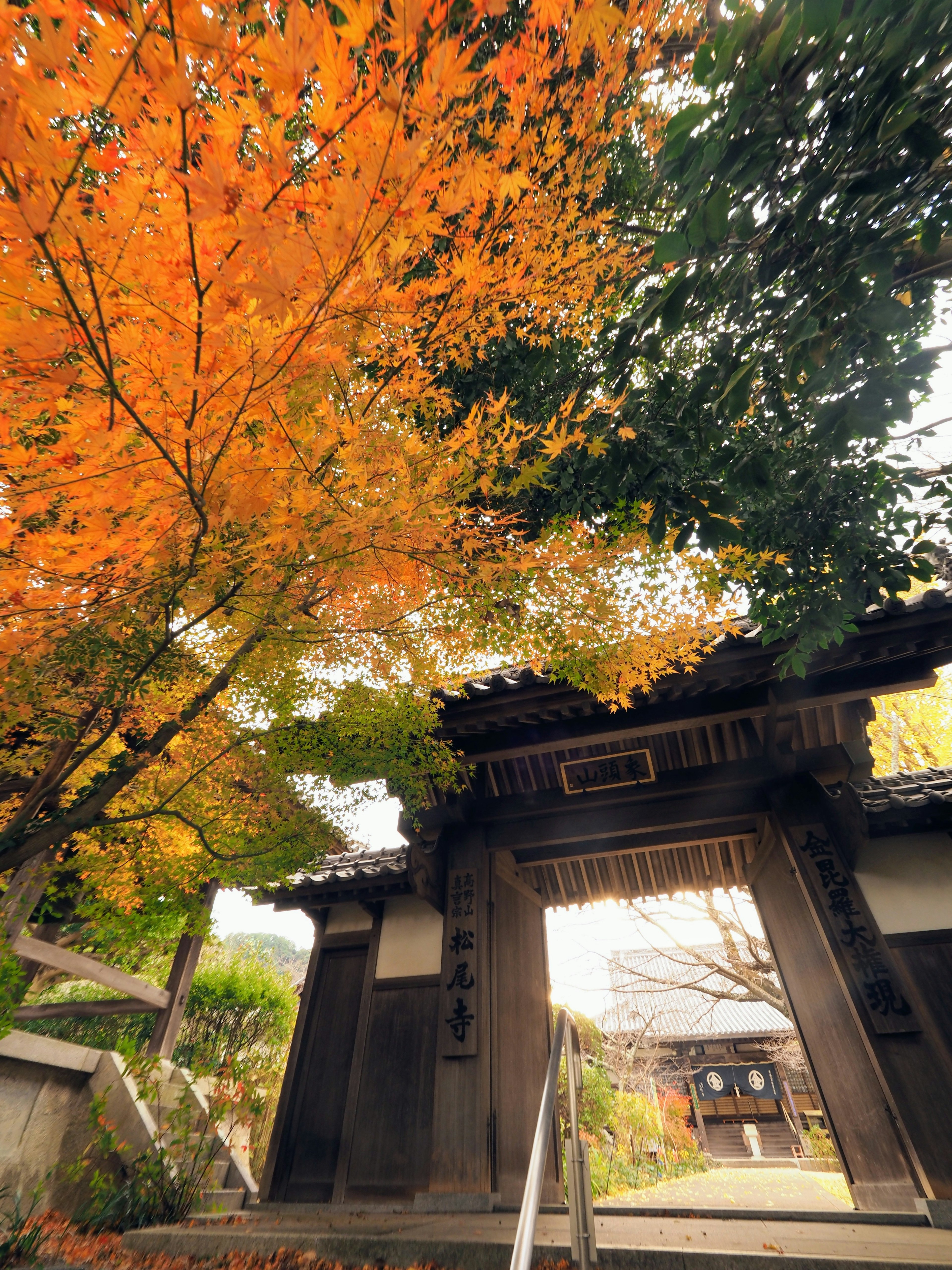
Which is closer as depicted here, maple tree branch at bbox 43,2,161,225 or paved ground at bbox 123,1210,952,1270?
maple tree branch at bbox 43,2,161,225

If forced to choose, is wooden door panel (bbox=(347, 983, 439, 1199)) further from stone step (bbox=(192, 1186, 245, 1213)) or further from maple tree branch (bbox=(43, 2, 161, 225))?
maple tree branch (bbox=(43, 2, 161, 225))

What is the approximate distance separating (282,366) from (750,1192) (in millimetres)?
12911

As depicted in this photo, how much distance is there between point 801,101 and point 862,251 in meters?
0.57

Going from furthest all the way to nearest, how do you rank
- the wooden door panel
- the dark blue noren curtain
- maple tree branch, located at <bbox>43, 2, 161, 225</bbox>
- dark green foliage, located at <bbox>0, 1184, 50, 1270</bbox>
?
1. the dark blue noren curtain
2. the wooden door panel
3. dark green foliage, located at <bbox>0, 1184, 50, 1270</bbox>
4. maple tree branch, located at <bbox>43, 2, 161, 225</bbox>

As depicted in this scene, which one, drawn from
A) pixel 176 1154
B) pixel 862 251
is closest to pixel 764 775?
pixel 862 251

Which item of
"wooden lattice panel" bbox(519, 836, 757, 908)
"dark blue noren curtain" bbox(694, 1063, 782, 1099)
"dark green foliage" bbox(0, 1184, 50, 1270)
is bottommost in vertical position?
"dark green foliage" bbox(0, 1184, 50, 1270)

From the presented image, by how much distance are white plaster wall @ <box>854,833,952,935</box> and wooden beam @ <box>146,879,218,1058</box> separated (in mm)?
7532

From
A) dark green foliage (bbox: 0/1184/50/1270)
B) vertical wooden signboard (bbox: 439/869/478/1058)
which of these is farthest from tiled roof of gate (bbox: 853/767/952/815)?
dark green foliage (bbox: 0/1184/50/1270)

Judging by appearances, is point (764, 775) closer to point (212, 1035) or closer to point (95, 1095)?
point (95, 1095)

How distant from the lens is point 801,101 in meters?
2.09

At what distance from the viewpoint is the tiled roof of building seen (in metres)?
16.7

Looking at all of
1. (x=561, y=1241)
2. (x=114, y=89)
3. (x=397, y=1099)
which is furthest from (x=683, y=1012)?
(x=114, y=89)

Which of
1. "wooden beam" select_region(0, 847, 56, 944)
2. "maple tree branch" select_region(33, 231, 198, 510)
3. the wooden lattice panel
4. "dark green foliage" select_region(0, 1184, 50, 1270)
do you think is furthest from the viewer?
the wooden lattice panel

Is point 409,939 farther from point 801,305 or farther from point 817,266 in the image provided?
point 817,266
